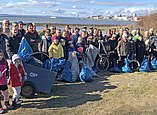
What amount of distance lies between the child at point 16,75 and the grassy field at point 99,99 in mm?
292

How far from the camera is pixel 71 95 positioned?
630 centimetres

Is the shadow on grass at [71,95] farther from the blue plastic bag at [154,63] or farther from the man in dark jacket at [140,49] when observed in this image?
the blue plastic bag at [154,63]

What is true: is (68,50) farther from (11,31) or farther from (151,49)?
(151,49)

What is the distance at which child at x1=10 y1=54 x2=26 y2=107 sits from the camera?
5.22 m

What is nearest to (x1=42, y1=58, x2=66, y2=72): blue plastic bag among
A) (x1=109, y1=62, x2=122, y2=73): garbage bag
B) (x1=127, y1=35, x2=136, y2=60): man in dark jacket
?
(x1=109, y1=62, x2=122, y2=73): garbage bag

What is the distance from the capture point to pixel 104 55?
9.20 metres

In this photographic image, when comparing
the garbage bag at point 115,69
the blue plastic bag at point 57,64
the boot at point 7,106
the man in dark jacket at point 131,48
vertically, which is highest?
the man in dark jacket at point 131,48

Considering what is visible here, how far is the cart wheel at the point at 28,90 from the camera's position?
584cm

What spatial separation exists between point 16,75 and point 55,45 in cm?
246

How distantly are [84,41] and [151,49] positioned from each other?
130 inches

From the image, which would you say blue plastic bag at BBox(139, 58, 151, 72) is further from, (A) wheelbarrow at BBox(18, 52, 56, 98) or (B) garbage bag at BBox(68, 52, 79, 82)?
(A) wheelbarrow at BBox(18, 52, 56, 98)

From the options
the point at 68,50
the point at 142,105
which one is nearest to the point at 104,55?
the point at 68,50

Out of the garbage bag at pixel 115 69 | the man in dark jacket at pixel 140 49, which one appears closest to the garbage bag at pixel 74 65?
the garbage bag at pixel 115 69

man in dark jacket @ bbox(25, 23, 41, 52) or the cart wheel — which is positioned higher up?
man in dark jacket @ bbox(25, 23, 41, 52)
